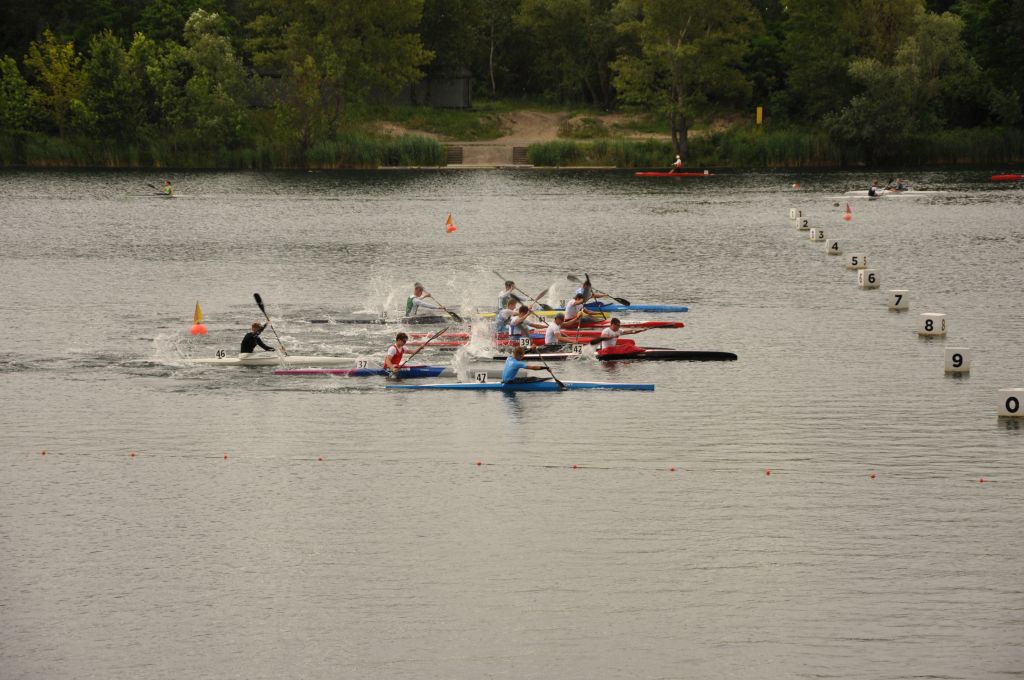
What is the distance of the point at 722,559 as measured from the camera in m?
24.1

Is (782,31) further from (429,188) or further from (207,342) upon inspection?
(207,342)

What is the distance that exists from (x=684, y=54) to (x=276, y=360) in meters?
89.6

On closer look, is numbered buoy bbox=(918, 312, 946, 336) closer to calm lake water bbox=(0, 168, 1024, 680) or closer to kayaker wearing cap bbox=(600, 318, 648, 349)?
calm lake water bbox=(0, 168, 1024, 680)

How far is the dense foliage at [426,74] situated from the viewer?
125 metres

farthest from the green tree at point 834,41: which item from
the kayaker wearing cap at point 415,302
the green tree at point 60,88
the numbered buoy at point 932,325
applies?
the kayaker wearing cap at point 415,302

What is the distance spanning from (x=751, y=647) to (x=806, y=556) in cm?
390

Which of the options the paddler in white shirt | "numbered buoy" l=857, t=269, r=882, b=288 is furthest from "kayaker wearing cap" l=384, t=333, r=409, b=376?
"numbered buoy" l=857, t=269, r=882, b=288

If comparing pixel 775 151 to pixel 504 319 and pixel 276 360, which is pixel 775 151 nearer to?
pixel 504 319

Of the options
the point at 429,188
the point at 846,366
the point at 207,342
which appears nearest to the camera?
the point at 846,366

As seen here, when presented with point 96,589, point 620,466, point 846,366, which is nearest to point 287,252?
point 846,366

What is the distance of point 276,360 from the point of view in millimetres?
40219

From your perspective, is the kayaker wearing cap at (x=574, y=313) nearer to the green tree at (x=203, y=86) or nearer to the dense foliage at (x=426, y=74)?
the dense foliage at (x=426, y=74)

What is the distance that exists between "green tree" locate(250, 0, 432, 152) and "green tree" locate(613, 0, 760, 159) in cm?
2067

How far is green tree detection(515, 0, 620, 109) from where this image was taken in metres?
139
